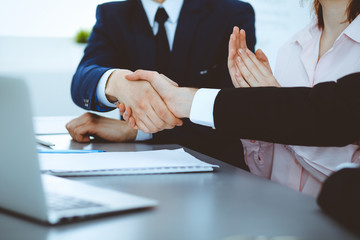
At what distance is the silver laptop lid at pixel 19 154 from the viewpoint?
48 centimetres

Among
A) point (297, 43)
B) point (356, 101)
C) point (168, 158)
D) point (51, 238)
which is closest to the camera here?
point (51, 238)

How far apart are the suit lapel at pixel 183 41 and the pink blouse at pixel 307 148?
0.35m

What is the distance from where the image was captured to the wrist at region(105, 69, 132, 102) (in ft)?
4.22

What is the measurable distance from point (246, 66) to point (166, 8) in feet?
1.56

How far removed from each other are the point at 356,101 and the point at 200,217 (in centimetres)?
43

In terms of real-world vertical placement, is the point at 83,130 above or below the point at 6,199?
below

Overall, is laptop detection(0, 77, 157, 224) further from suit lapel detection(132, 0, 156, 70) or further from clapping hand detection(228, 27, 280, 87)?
suit lapel detection(132, 0, 156, 70)

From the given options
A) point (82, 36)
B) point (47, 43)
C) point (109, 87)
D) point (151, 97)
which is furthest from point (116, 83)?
point (47, 43)

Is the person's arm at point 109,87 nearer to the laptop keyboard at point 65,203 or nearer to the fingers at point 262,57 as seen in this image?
the fingers at point 262,57

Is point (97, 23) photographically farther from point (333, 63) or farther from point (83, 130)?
point (333, 63)

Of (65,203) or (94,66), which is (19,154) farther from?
(94,66)

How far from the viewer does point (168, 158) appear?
0.95 metres

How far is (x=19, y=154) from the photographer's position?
0.52 m

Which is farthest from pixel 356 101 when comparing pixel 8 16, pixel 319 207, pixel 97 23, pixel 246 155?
pixel 8 16
